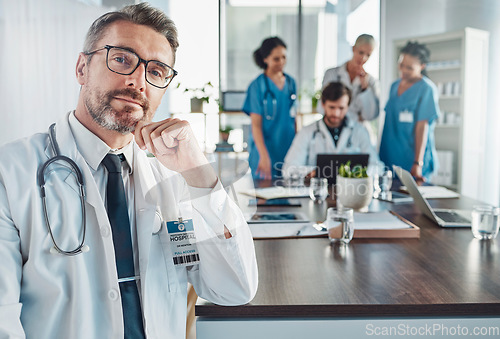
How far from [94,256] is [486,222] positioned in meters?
1.00

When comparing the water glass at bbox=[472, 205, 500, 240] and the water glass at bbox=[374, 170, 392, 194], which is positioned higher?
the water glass at bbox=[374, 170, 392, 194]

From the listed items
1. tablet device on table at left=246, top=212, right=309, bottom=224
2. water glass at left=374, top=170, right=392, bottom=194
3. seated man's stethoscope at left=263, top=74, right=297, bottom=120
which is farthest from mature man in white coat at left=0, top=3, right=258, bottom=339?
seated man's stethoscope at left=263, top=74, right=297, bottom=120

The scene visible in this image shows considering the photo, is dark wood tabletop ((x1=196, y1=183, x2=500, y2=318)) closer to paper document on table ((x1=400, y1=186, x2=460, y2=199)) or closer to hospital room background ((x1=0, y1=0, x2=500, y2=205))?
hospital room background ((x1=0, y1=0, x2=500, y2=205))

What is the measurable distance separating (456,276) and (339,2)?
16.1 ft

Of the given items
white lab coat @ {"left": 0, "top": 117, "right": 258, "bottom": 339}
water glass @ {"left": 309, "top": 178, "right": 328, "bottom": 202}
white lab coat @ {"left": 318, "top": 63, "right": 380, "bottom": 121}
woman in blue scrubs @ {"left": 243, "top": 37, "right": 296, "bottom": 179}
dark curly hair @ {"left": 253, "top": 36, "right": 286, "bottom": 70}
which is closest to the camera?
white lab coat @ {"left": 0, "top": 117, "right": 258, "bottom": 339}

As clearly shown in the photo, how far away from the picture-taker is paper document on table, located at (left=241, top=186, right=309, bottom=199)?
6.09 feet

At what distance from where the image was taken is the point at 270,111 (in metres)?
3.13

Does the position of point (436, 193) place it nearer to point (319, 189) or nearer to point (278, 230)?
point (319, 189)

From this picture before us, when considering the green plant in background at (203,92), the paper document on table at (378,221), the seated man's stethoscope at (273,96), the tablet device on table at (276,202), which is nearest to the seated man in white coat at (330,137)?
the seated man's stethoscope at (273,96)

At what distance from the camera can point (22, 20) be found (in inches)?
51.2

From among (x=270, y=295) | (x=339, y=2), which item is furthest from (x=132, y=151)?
(x=339, y=2)

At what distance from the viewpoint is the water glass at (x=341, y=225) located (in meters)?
1.17

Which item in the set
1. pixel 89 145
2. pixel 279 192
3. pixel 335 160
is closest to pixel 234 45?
pixel 335 160

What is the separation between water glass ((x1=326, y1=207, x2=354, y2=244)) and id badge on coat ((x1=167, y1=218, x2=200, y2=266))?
17.1 inches
